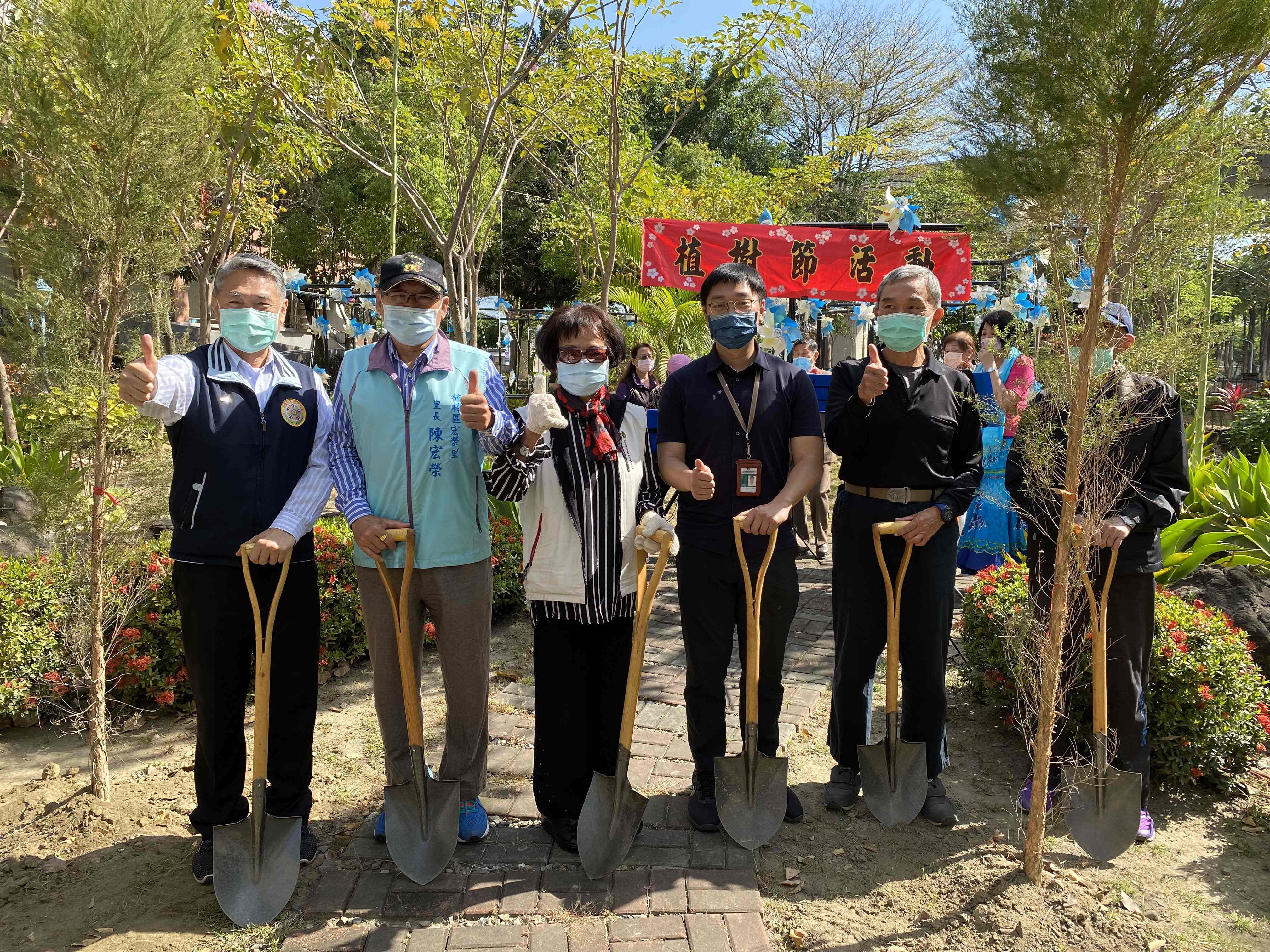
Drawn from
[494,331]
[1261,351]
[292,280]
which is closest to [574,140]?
[292,280]

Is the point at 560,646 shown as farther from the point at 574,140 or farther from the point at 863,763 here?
the point at 574,140

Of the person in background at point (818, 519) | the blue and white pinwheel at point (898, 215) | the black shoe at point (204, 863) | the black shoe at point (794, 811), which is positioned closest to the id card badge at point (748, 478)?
the black shoe at point (794, 811)

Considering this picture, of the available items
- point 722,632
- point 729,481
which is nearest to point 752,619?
point 722,632

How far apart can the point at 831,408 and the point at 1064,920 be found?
1.94m

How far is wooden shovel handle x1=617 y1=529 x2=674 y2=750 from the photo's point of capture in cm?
304

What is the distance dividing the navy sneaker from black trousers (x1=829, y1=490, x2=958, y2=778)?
4.85 ft

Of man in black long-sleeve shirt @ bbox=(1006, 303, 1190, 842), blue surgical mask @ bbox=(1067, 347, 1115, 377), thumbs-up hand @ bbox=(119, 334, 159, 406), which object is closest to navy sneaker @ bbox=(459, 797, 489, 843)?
thumbs-up hand @ bbox=(119, 334, 159, 406)

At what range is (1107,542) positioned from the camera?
307 centimetres

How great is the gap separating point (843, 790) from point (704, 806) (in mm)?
611

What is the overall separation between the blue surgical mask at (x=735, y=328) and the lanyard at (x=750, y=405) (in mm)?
136

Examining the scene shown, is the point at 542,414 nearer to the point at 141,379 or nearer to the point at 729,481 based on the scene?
the point at 729,481

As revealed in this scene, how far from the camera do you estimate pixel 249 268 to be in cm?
302

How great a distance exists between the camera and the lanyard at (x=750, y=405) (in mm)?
3250

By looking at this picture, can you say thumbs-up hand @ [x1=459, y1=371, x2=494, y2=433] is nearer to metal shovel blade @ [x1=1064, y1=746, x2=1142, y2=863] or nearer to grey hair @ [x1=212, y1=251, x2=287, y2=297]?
grey hair @ [x1=212, y1=251, x2=287, y2=297]
